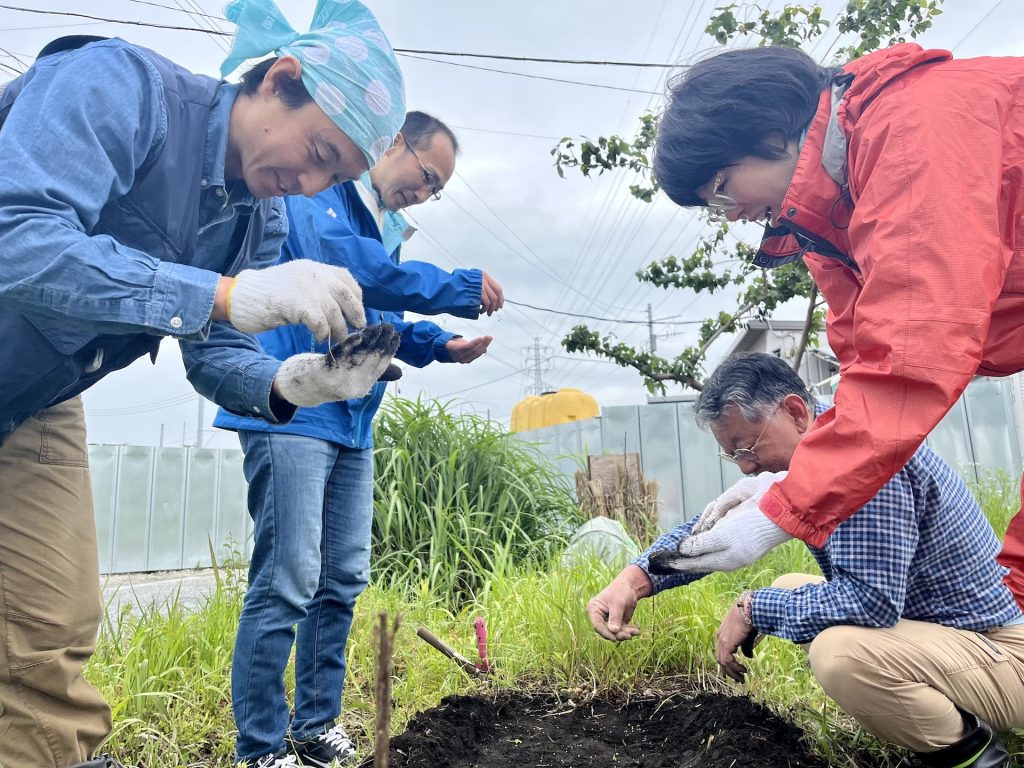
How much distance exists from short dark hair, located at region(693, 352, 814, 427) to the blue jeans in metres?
1.05

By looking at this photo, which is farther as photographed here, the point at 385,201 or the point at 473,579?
the point at 473,579

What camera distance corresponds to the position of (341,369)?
5.26ft

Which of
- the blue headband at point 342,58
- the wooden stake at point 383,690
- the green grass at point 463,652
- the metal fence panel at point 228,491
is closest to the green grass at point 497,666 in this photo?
the green grass at point 463,652

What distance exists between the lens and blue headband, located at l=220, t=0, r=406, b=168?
5.07 ft

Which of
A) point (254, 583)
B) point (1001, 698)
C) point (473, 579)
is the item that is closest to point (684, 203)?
point (1001, 698)

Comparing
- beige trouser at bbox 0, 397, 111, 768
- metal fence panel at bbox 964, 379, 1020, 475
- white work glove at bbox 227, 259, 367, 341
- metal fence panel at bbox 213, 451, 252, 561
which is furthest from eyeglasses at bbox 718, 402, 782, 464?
metal fence panel at bbox 213, 451, 252, 561

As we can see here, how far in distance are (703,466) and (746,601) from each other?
16.9 ft

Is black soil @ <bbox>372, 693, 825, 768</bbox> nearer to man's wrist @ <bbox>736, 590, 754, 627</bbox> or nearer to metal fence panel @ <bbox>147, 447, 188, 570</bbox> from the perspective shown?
man's wrist @ <bbox>736, 590, 754, 627</bbox>

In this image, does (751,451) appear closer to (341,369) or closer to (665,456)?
(341,369)

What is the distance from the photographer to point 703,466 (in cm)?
683

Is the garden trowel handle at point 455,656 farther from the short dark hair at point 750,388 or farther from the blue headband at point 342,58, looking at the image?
the blue headband at point 342,58

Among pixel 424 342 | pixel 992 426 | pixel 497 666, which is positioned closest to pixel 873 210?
pixel 424 342

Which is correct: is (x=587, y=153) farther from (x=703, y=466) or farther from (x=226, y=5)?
(x=226, y=5)

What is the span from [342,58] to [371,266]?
76cm
